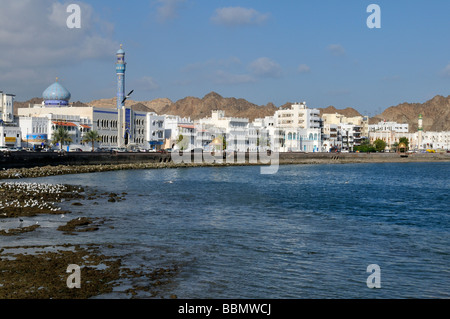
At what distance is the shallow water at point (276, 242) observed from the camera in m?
18.5

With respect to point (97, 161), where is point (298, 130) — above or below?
above

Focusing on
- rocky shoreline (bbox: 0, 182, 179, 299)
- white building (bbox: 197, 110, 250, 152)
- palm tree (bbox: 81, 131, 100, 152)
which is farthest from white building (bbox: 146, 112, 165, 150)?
rocky shoreline (bbox: 0, 182, 179, 299)

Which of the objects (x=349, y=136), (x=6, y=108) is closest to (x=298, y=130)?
(x=349, y=136)

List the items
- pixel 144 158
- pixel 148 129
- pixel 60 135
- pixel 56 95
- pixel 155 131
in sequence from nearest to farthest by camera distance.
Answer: pixel 60 135 < pixel 144 158 < pixel 56 95 < pixel 148 129 < pixel 155 131

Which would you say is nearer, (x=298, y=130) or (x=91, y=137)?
(x=91, y=137)

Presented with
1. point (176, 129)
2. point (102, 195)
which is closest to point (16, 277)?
point (102, 195)

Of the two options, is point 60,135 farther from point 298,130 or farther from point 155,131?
point 298,130

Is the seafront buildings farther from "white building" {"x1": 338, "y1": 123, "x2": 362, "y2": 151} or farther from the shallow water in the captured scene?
the shallow water

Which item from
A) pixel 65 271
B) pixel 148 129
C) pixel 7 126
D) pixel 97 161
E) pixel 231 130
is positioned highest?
Result: pixel 231 130

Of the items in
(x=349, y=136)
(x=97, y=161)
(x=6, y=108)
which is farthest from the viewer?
(x=349, y=136)

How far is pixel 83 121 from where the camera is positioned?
108 m

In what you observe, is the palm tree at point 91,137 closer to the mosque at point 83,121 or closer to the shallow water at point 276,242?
the mosque at point 83,121

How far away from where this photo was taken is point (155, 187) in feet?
190

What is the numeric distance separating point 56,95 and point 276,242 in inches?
3990
